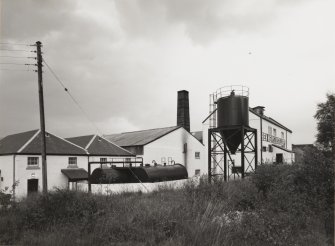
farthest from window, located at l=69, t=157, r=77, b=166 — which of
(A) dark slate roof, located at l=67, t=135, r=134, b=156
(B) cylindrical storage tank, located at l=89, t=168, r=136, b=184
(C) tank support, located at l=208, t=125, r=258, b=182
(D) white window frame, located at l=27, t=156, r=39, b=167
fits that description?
(C) tank support, located at l=208, t=125, r=258, b=182

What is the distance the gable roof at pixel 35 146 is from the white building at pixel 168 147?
6.61 metres

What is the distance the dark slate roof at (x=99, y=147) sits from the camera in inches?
1226

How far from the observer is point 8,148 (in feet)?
87.8

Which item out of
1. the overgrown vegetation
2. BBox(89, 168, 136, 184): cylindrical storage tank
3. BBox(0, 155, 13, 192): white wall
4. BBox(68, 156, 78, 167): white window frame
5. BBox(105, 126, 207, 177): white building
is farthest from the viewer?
BBox(105, 126, 207, 177): white building

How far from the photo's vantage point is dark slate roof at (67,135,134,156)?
1226 inches

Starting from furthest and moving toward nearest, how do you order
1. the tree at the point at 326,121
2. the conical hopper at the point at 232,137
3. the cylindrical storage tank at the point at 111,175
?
the cylindrical storage tank at the point at 111,175 < the conical hopper at the point at 232,137 < the tree at the point at 326,121

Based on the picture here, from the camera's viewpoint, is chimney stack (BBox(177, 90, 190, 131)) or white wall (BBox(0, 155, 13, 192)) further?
chimney stack (BBox(177, 90, 190, 131))

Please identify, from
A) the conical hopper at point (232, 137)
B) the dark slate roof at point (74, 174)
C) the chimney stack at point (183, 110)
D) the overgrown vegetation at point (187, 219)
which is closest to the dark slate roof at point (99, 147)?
the dark slate roof at point (74, 174)

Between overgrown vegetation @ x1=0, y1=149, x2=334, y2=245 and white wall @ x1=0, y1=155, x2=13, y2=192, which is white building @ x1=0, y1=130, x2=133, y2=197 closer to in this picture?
white wall @ x1=0, y1=155, x2=13, y2=192

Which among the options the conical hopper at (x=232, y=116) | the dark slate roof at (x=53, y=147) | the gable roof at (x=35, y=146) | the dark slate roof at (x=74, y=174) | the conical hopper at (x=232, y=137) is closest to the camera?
the conical hopper at (x=232, y=116)

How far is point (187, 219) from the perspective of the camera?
8.40 meters

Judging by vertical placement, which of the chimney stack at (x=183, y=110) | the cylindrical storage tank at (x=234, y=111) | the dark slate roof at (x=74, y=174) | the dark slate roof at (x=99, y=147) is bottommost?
the dark slate roof at (x=74, y=174)

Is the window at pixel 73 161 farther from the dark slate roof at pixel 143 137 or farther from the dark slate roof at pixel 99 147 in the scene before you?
the dark slate roof at pixel 143 137

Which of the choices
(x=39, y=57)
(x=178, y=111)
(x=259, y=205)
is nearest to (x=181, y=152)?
(x=178, y=111)
